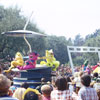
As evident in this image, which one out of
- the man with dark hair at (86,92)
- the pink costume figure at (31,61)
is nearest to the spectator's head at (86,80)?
the man with dark hair at (86,92)

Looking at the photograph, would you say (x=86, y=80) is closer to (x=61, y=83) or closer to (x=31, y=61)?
(x=61, y=83)

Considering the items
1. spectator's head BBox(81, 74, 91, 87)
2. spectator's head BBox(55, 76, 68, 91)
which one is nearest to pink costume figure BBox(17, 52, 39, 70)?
spectator's head BBox(81, 74, 91, 87)

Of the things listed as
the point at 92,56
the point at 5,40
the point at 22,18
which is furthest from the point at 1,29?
the point at 92,56

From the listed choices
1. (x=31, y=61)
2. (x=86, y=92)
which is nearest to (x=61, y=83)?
(x=86, y=92)

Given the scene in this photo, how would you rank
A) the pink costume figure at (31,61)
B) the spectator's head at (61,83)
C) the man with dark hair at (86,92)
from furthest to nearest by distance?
the pink costume figure at (31,61), the man with dark hair at (86,92), the spectator's head at (61,83)

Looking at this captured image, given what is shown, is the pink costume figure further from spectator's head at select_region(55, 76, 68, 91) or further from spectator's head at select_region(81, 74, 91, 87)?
spectator's head at select_region(55, 76, 68, 91)

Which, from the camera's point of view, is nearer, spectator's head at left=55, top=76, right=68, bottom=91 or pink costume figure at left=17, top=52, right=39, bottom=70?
spectator's head at left=55, top=76, right=68, bottom=91

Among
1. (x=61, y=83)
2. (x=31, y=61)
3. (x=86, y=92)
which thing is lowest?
(x=86, y=92)

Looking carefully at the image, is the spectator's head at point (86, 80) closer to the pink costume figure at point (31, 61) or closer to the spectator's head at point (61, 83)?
the spectator's head at point (61, 83)

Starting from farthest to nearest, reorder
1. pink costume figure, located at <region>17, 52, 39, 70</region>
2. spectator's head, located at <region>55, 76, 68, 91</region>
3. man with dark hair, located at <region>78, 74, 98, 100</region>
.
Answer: pink costume figure, located at <region>17, 52, 39, 70</region>, man with dark hair, located at <region>78, 74, 98, 100</region>, spectator's head, located at <region>55, 76, 68, 91</region>

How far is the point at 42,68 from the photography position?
10.1 meters

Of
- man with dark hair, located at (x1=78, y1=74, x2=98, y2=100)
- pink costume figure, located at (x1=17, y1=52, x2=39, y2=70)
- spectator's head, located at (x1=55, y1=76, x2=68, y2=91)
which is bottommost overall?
man with dark hair, located at (x1=78, y1=74, x2=98, y2=100)

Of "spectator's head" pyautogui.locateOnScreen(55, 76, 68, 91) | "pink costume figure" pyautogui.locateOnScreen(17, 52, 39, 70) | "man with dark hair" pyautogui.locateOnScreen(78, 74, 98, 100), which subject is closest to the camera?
"spectator's head" pyautogui.locateOnScreen(55, 76, 68, 91)

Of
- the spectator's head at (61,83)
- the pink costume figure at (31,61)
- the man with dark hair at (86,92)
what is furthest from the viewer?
the pink costume figure at (31,61)
